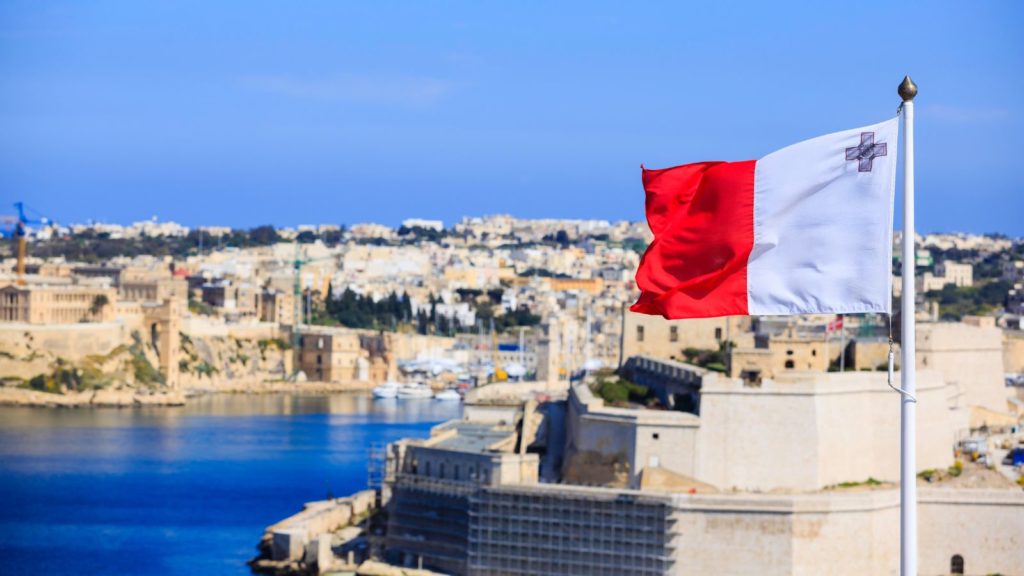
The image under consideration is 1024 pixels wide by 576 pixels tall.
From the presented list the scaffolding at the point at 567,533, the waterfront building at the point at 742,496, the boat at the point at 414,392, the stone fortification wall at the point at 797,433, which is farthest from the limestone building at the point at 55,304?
the stone fortification wall at the point at 797,433

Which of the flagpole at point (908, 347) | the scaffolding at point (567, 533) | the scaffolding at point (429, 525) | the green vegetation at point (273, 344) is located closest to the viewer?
the flagpole at point (908, 347)

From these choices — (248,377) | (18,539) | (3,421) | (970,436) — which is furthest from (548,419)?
(248,377)

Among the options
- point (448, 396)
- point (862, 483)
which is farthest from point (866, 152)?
point (448, 396)

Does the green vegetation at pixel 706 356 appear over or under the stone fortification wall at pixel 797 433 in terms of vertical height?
over

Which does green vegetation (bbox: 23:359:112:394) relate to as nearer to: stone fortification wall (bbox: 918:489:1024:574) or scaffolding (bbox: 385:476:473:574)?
scaffolding (bbox: 385:476:473:574)

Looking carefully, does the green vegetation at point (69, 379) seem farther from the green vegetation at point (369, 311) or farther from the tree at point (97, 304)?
the green vegetation at point (369, 311)

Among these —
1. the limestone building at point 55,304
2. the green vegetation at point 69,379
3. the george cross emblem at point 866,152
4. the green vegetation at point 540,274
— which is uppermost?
the green vegetation at point 540,274
